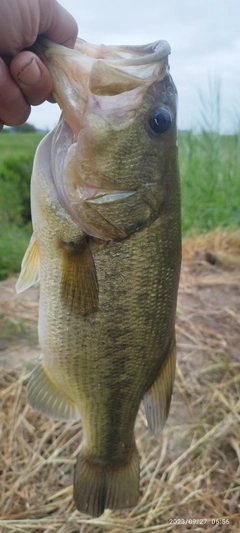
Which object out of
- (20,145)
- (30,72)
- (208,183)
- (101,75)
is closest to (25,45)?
(30,72)

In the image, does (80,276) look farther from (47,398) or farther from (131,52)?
(131,52)

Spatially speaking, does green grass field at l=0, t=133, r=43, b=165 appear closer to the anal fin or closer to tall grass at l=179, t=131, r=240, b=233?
tall grass at l=179, t=131, r=240, b=233

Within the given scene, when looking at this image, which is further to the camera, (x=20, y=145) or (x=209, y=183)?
(x=20, y=145)

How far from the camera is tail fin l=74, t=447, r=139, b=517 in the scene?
1790mm

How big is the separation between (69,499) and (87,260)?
1479 millimetres

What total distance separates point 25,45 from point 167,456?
6.85ft

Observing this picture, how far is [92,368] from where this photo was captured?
162cm

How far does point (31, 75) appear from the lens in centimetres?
128

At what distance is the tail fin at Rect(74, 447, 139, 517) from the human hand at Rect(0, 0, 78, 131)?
119 centimetres

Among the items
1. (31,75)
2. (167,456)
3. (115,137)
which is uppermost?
(31,75)

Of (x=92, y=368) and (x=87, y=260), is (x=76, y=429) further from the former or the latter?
(x=87, y=260)

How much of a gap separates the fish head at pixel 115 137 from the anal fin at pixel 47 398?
1.81ft

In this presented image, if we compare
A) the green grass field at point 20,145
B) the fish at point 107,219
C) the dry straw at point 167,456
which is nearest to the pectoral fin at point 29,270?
the fish at point 107,219

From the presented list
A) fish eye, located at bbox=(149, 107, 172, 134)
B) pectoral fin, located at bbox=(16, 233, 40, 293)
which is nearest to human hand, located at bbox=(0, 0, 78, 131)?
fish eye, located at bbox=(149, 107, 172, 134)
